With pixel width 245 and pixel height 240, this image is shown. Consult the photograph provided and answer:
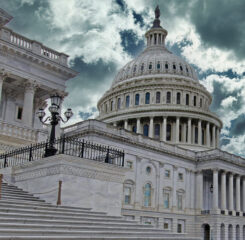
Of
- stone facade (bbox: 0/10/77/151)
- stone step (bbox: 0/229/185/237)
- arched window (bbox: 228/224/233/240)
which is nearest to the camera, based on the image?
stone step (bbox: 0/229/185/237)

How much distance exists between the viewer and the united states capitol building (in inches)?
748

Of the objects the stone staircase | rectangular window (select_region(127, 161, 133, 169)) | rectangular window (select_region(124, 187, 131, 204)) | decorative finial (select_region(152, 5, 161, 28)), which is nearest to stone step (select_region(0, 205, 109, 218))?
the stone staircase

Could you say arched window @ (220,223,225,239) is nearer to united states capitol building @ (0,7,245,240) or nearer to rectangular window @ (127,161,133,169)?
united states capitol building @ (0,7,245,240)

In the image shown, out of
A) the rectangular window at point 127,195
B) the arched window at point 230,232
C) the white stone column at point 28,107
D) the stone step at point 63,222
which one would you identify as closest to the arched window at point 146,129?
the arched window at point 230,232

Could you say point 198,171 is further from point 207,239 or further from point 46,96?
point 46,96

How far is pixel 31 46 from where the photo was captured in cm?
3375

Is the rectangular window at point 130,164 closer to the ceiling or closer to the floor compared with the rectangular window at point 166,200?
closer to the ceiling

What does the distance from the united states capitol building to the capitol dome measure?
220 mm

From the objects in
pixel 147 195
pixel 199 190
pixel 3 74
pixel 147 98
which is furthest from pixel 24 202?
pixel 147 98

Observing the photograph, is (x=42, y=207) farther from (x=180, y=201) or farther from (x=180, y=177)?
Result: (x=180, y=177)

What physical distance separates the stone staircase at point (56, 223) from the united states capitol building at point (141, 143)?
3.87ft

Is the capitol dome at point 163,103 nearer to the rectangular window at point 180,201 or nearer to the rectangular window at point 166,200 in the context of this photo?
the rectangular window at point 180,201

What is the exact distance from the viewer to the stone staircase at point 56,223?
1205 cm

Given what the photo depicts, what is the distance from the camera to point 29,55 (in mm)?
32844
